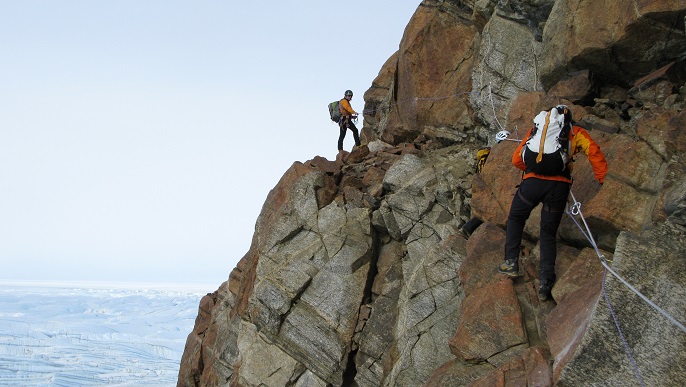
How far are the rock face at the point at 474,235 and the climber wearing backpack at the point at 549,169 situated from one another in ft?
2.29

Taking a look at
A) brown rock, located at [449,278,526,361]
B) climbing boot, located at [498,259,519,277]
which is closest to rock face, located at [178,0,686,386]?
brown rock, located at [449,278,526,361]

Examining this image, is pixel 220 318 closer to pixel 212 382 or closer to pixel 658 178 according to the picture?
pixel 212 382

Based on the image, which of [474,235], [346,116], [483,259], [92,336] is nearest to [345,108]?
[346,116]

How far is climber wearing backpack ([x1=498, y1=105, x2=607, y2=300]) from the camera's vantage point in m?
12.4

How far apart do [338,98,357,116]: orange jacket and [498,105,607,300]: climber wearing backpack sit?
15.8 metres

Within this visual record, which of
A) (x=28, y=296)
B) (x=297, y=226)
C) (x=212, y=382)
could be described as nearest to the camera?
(x=297, y=226)

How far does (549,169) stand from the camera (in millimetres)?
12602

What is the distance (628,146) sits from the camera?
13648 mm

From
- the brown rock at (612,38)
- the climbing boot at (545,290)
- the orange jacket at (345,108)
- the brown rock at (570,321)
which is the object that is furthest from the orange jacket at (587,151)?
the orange jacket at (345,108)

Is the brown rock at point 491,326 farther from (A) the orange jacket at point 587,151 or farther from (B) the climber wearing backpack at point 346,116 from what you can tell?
(B) the climber wearing backpack at point 346,116

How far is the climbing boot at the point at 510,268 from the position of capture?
1370 cm

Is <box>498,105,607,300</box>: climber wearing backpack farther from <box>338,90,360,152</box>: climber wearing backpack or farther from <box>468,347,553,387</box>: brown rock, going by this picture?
<box>338,90,360,152</box>: climber wearing backpack

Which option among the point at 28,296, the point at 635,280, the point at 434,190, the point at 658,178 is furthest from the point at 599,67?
the point at 28,296

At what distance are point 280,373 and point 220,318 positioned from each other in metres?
6.23
